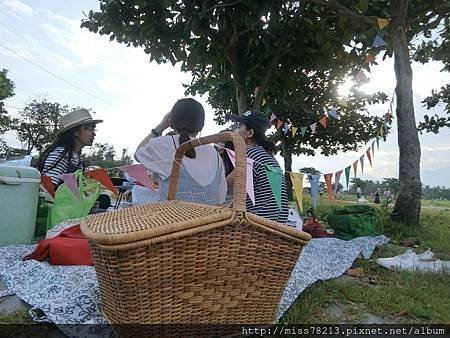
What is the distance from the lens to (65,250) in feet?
8.24

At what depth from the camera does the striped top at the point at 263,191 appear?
107 inches

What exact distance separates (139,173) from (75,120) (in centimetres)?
135

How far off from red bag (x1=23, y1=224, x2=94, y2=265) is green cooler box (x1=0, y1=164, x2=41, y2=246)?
0.58 metres

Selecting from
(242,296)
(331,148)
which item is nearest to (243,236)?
(242,296)

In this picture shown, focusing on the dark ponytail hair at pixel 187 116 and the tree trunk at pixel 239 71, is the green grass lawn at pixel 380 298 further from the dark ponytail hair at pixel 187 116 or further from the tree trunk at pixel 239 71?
the tree trunk at pixel 239 71

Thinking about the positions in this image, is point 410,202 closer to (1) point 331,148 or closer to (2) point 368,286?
(2) point 368,286

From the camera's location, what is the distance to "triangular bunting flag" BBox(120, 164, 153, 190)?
2.65m

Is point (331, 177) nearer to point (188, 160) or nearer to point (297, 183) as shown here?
point (297, 183)

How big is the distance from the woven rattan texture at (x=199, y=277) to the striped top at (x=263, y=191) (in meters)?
1.04

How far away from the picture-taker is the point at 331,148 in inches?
674

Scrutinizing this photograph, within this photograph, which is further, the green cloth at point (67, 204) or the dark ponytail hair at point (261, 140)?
the green cloth at point (67, 204)

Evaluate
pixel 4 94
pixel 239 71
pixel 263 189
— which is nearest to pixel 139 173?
pixel 263 189

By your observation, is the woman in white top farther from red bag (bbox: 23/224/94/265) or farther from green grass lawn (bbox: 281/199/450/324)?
green grass lawn (bbox: 281/199/450/324)

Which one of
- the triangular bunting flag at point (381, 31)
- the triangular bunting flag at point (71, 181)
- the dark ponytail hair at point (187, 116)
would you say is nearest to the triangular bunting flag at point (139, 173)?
the dark ponytail hair at point (187, 116)
